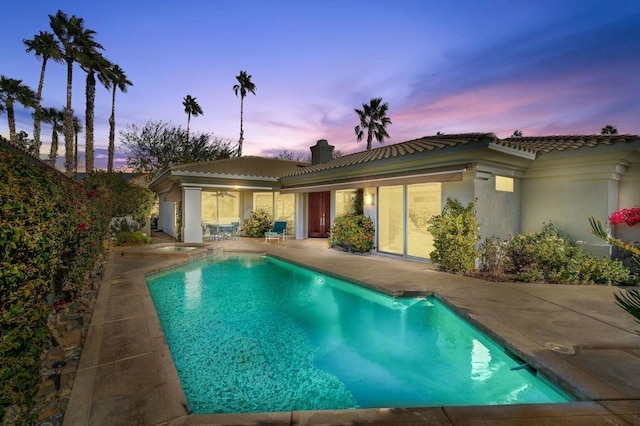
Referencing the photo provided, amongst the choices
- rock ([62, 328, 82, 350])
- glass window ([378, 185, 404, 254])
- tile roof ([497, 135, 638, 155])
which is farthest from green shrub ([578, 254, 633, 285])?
rock ([62, 328, 82, 350])

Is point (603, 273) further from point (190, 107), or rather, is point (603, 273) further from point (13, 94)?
point (190, 107)

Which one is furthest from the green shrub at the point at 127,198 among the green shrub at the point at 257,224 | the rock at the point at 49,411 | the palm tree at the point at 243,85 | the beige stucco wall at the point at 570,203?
the palm tree at the point at 243,85

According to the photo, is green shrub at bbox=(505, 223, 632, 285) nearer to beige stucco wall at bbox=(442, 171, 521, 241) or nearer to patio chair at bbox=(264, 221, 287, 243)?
beige stucco wall at bbox=(442, 171, 521, 241)

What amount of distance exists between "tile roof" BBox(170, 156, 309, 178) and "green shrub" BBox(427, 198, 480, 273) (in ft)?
43.8

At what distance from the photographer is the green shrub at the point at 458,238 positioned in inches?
407

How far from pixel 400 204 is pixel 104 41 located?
29.8 meters

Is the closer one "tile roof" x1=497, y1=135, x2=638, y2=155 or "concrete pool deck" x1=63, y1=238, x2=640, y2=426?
"concrete pool deck" x1=63, y1=238, x2=640, y2=426

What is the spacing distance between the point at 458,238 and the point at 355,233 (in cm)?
538

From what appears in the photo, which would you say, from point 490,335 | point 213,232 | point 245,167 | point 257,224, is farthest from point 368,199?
Answer: point 245,167

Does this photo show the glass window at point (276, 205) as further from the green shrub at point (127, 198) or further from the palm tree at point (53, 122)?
the palm tree at point (53, 122)

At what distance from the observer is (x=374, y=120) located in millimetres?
40438

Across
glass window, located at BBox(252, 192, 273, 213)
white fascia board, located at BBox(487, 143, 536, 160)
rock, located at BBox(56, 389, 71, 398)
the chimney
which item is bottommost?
rock, located at BBox(56, 389, 71, 398)

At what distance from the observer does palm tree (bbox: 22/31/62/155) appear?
24.1 m

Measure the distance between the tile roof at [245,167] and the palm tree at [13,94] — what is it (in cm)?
2299
